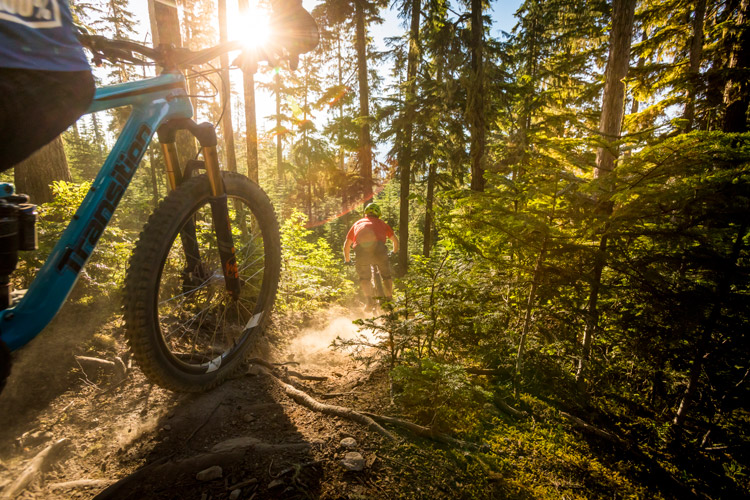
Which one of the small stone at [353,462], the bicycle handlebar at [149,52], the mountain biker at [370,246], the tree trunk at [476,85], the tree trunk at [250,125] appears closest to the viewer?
the small stone at [353,462]

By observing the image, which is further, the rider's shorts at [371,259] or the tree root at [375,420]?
the rider's shorts at [371,259]

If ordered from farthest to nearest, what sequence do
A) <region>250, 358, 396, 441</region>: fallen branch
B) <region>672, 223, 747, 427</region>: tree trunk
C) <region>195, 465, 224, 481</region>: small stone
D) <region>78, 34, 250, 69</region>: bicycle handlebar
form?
<region>672, 223, 747, 427</region>: tree trunk, <region>250, 358, 396, 441</region>: fallen branch, <region>78, 34, 250, 69</region>: bicycle handlebar, <region>195, 465, 224, 481</region>: small stone

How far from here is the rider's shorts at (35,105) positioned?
115 cm

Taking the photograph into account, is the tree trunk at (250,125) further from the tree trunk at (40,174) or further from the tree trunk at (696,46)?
the tree trunk at (696,46)

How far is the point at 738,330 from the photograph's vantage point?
2.44 meters

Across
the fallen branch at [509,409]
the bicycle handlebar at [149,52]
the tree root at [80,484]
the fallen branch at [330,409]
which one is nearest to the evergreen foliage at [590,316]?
the fallen branch at [509,409]

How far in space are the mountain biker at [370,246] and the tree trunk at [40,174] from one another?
223 inches

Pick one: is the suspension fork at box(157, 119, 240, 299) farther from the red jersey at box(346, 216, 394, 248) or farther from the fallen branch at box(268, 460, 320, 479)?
the red jersey at box(346, 216, 394, 248)

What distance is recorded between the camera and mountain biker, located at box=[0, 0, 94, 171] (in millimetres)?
1097

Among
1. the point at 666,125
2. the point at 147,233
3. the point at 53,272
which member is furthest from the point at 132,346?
the point at 666,125

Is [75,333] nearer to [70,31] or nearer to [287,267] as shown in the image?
[70,31]

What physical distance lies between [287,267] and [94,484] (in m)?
4.82

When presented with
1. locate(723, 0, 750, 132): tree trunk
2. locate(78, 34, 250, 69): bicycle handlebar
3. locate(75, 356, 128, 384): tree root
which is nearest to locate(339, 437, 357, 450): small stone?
locate(75, 356, 128, 384): tree root

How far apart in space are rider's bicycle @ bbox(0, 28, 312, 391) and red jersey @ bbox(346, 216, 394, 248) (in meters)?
4.21
